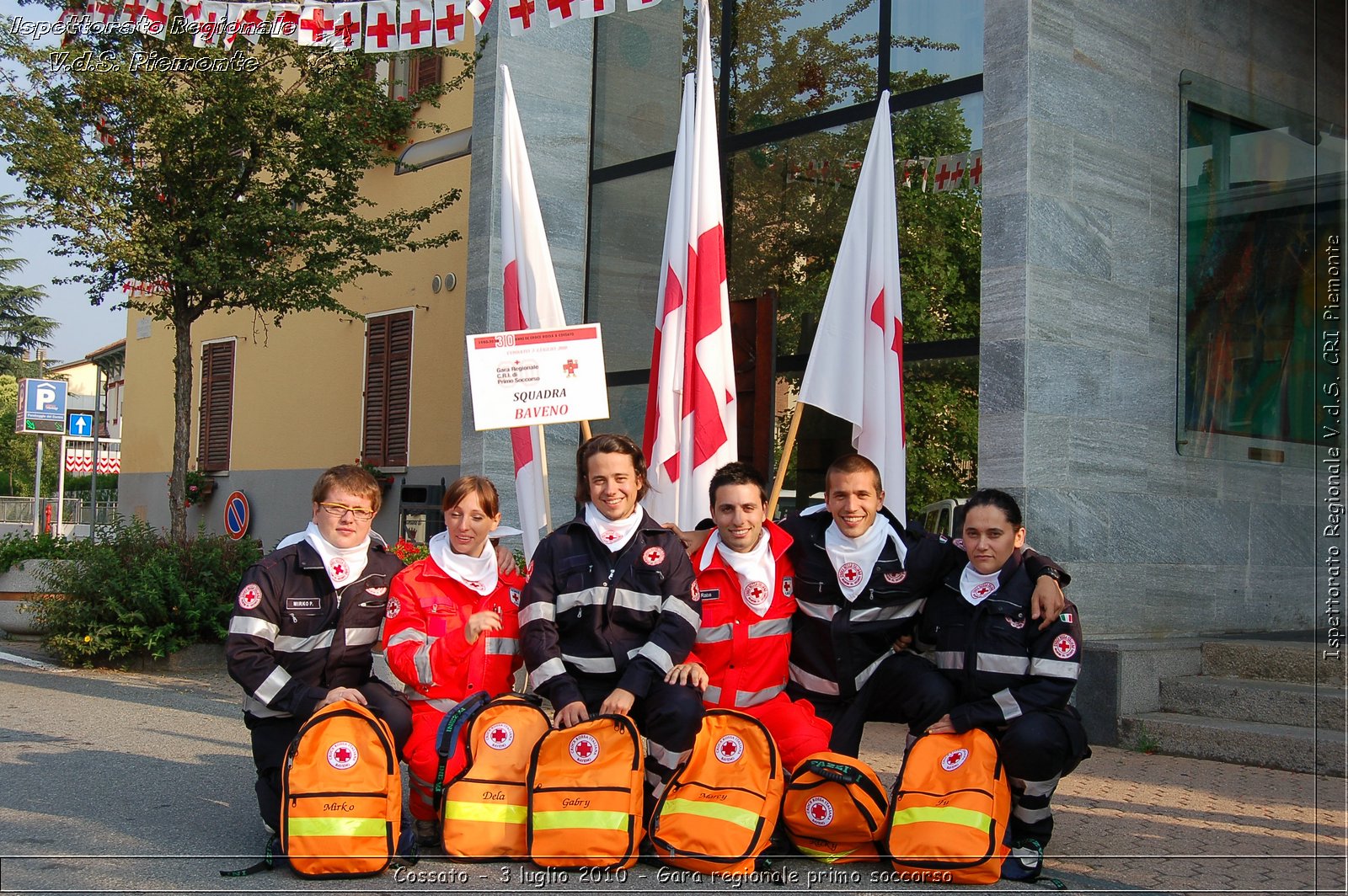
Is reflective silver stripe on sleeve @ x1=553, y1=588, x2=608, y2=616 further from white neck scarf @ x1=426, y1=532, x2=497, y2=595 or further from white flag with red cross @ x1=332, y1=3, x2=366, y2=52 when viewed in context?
white flag with red cross @ x1=332, y1=3, x2=366, y2=52

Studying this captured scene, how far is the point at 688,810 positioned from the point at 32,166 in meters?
9.26

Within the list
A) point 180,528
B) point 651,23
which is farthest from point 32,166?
point 651,23

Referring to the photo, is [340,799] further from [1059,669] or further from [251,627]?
[1059,669]

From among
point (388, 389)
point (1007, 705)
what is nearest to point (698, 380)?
point (1007, 705)

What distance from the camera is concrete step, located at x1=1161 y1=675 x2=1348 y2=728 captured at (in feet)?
23.9

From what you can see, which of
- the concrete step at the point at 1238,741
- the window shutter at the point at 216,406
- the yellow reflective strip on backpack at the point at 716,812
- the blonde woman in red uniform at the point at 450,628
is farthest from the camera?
the window shutter at the point at 216,406

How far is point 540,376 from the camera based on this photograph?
20.8ft

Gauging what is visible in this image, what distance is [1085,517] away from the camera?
27.8ft

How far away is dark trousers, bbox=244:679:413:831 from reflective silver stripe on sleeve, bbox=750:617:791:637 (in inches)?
56.8

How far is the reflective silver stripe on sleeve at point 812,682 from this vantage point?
5348 mm

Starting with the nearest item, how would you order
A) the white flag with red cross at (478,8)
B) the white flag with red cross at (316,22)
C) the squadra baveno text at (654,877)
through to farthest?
the squadra baveno text at (654,877) < the white flag with red cross at (478,8) < the white flag with red cross at (316,22)

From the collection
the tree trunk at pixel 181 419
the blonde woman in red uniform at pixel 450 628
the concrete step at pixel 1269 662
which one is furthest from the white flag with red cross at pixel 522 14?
the concrete step at pixel 1269 662

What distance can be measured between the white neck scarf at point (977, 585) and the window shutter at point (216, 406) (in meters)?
16.2

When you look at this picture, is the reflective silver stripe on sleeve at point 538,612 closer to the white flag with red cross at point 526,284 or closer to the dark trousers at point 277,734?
the dark trousers at point 277,734
